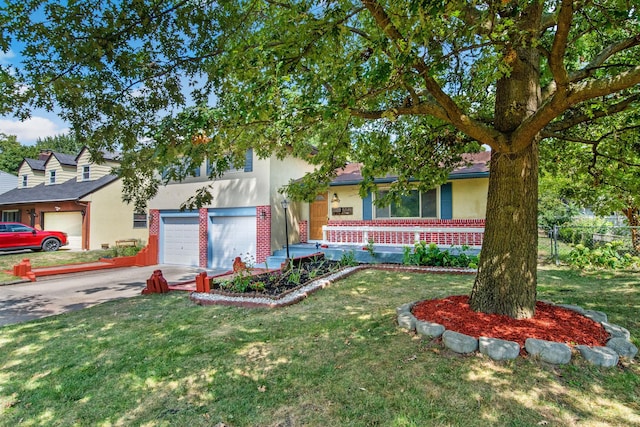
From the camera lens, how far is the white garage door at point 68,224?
19484mm

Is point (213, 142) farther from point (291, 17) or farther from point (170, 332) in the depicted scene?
point (170, 332)

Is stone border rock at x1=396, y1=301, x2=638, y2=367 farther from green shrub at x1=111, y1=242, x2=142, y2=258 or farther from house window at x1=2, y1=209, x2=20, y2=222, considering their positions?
house window at x1=2, y1=209, x2=20, y2=222

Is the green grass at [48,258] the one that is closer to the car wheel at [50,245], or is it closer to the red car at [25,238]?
the red car at [25,238]

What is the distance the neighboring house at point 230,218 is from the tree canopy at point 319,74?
7525 millimetres

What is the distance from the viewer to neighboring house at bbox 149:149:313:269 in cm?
1317

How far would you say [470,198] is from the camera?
11.9 metres

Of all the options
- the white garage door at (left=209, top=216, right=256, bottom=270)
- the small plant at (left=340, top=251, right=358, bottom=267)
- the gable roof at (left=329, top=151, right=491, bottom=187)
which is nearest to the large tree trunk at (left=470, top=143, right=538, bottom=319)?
the gable roof at (left=329, top=151, right=491, bottom=187)

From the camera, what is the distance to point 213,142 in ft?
16.6

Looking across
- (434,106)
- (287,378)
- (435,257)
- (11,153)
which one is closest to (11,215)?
(11,153)

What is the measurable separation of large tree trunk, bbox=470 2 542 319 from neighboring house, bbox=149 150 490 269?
23.0 feet

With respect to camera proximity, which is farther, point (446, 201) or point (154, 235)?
point (154, 235)

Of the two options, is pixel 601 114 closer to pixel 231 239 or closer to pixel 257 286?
pixel 257 286

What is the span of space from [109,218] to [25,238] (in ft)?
→ 12.7

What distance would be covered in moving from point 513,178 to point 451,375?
2605 mm
